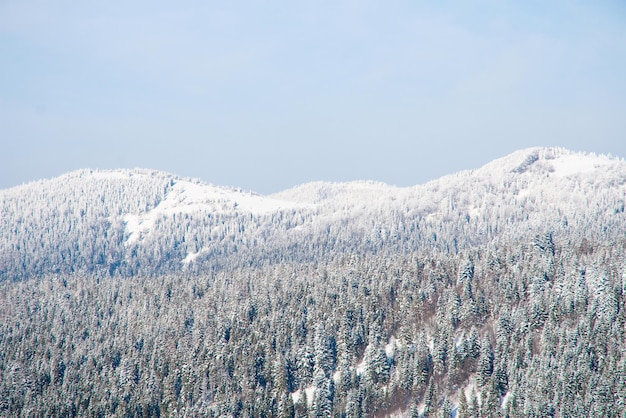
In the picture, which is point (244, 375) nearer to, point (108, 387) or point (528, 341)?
point (108, 387)

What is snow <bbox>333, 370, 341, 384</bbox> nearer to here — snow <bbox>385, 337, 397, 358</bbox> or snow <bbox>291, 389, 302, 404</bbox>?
snow <bbox>291, 389, 302, 404</bbox>

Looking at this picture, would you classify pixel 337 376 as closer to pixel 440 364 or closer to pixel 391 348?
pixel 391 348

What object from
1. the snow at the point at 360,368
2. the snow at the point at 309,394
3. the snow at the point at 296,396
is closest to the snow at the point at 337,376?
the snow at the point at 360,368

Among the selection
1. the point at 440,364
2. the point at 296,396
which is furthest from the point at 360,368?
the point at 440,364

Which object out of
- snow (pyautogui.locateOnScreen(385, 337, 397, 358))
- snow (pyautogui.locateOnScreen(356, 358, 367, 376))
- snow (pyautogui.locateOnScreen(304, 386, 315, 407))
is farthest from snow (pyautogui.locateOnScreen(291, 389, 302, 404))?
snow (pyautogui.locateOnScreen(385, 337, 397, 358))

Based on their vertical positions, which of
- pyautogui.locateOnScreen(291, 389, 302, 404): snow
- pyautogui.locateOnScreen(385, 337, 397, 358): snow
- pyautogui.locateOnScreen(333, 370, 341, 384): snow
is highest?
pyautogui.locateOnScreen(385, 337, 397, 358): snow

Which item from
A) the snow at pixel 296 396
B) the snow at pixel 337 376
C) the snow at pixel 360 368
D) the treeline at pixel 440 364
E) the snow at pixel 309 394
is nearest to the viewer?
the treeline at pixel 440 364

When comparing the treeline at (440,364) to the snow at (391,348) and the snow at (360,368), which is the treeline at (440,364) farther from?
the snow at (391,348)

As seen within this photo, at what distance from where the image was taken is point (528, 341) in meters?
162

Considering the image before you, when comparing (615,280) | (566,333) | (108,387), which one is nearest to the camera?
(566,333)

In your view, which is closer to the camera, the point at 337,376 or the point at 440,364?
the point at 440,364

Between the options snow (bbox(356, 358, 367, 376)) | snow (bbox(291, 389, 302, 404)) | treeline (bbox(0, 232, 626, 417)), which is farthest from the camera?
snow (bbox(356, 358, 367, 376))

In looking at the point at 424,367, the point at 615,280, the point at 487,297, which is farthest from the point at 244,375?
the point at 615,280

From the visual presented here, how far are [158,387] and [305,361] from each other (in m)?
40.8
